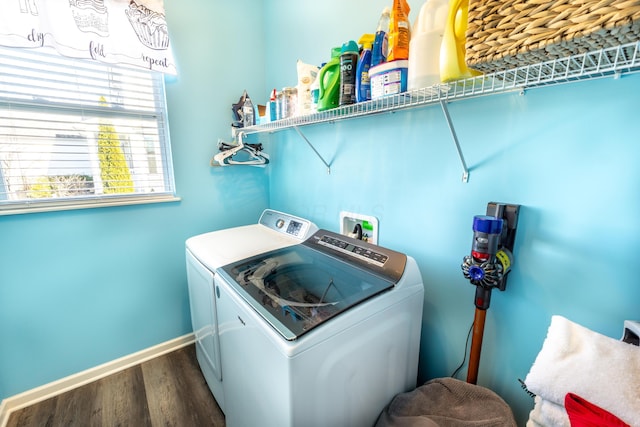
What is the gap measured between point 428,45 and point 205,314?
5.61 ft

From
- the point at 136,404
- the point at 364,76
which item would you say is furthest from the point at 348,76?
the point at 136,404

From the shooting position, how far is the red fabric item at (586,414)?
0.61 metres

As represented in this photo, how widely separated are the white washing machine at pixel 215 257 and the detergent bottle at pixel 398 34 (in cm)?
109

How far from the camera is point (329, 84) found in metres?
1.24

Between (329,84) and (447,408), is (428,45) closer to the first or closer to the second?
(329,84)

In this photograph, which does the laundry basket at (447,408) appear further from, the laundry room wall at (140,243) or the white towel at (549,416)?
the laundry room wall at (140,243)

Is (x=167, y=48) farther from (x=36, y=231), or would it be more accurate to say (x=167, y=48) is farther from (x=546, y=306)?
(x=546, y=306)

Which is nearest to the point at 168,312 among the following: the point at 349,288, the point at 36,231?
the point at 36,231

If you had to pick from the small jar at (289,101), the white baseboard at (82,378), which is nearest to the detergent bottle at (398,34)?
the small jar at (289,101)

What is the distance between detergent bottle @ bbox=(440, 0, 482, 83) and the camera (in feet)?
2.60

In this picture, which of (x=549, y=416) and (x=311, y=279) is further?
(x=311, y=279)

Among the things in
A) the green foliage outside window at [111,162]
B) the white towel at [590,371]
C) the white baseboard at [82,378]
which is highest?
the green foliage outside window at [111,162]

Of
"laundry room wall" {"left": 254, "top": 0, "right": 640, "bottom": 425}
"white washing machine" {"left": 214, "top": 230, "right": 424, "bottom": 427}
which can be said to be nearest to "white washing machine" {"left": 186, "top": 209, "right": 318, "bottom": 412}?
"white washing machine" {"left": 214, "top": 230, "right": 424, "bottom": 427}

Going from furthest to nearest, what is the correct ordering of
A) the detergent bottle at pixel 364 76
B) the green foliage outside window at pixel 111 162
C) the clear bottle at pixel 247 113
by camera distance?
the clear bottle at pixel 247 113, the green foliage outside window at pixel 111 162, the detergent bottle at pixel 364 76
